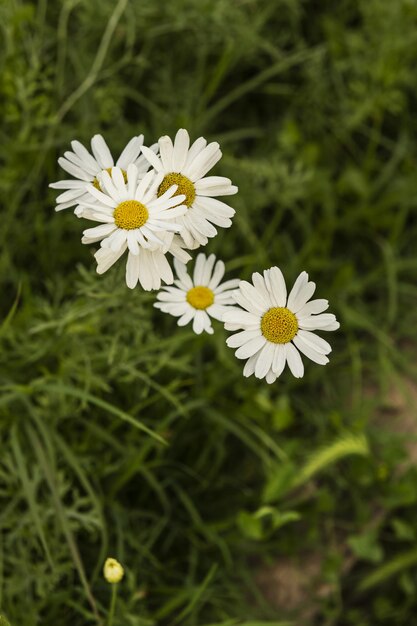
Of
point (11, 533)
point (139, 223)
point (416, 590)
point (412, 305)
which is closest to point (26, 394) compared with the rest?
point (11, 533)

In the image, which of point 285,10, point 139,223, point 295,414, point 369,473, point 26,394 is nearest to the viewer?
point 139,223

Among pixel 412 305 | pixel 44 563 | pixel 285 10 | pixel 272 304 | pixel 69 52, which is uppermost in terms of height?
pixel 285 10

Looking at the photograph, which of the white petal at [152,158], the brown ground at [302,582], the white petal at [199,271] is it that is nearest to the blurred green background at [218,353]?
the brown ground at [302,582]

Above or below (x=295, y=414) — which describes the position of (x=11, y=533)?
below

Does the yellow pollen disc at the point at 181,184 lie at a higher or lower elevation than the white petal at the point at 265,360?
higher

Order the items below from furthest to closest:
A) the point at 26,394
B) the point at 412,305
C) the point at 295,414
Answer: the point at 412,305, the point at 295,414, the point at 26,394

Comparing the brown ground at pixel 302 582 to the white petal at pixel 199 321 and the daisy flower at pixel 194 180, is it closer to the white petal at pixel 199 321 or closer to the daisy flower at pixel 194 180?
the white petal at pixel 199 321

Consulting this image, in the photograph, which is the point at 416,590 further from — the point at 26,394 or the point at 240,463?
the point at 26,394
